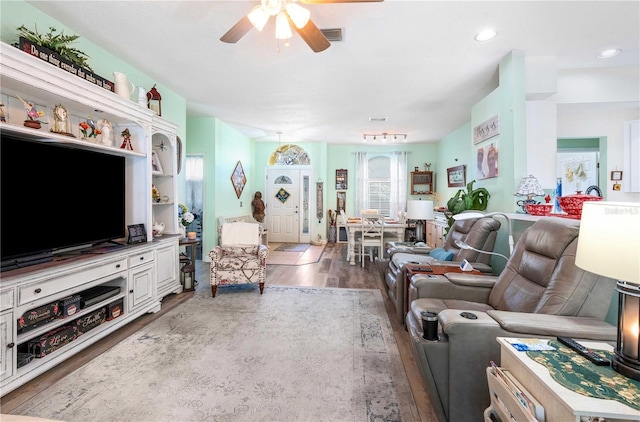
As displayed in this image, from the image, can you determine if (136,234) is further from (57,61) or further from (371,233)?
(371,233)

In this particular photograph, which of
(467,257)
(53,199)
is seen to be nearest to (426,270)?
(467,257)

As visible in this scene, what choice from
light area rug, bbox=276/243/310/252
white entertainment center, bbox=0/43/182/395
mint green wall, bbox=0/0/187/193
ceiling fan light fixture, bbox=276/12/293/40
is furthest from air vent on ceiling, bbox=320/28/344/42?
light area rug, bbox=276/243/310/252

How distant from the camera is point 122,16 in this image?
2.36 meters

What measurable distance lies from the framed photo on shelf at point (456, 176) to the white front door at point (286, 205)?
11.4 ft

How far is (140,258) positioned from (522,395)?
3108 millimetres

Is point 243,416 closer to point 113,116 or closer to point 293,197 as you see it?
point 113,116

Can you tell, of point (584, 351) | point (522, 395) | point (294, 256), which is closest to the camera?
point (522, 395)

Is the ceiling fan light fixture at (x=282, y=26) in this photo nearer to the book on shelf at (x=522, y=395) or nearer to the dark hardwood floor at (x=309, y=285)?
the book on shelf at (x=522, y=395)

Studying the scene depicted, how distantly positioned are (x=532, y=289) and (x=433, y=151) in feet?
21.1

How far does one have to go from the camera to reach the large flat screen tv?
6.22 feet

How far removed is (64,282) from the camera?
6.86ft

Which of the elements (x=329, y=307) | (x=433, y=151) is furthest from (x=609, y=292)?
(x=433, y=151)

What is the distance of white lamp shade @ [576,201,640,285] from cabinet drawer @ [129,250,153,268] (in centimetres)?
325

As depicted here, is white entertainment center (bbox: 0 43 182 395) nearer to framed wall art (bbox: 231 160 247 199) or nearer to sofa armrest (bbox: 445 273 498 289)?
framed wall art (bbox: 231 160 247 199)
